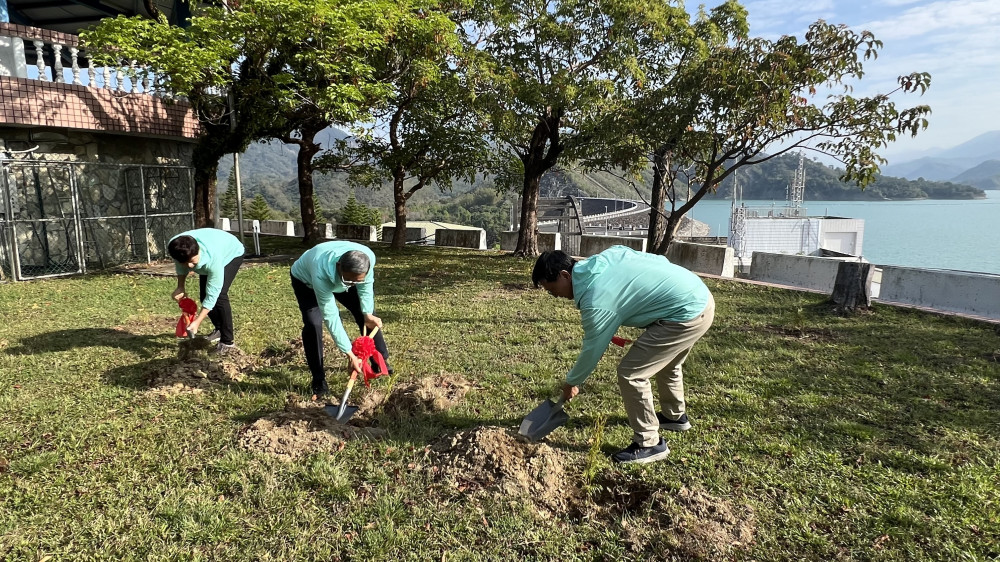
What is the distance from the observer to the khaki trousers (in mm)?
3219

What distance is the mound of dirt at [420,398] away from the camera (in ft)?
13.8

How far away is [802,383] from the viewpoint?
493 centimetres

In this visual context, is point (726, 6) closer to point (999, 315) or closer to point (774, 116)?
point (774, 116)

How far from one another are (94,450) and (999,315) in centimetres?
1019

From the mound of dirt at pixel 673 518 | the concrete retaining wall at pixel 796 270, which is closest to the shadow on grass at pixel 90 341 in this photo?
the mound of dirt at pixel 673 518

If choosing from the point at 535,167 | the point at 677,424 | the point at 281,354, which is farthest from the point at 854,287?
the point at 281,354

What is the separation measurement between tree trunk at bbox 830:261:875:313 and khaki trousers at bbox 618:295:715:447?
18.7ft

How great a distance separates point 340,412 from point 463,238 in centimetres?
1293

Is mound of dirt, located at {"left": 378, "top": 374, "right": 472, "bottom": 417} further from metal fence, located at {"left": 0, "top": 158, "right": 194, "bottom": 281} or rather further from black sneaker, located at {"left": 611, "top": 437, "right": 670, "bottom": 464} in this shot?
metal fence, located at {"left": 0, "top": 158, "right": 194, "bottom": 281}

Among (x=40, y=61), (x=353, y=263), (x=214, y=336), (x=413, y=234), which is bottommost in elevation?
(x=214, y=336)

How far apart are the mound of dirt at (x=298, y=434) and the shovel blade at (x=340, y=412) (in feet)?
0.09

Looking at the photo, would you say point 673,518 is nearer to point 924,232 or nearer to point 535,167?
point 535,167

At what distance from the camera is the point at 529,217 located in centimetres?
1361

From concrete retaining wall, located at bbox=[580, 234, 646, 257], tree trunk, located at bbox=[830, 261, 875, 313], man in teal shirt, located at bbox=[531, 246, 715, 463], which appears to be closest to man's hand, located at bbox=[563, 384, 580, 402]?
man in teal shirt, located at bbox=[531, 246, 715, 463]
